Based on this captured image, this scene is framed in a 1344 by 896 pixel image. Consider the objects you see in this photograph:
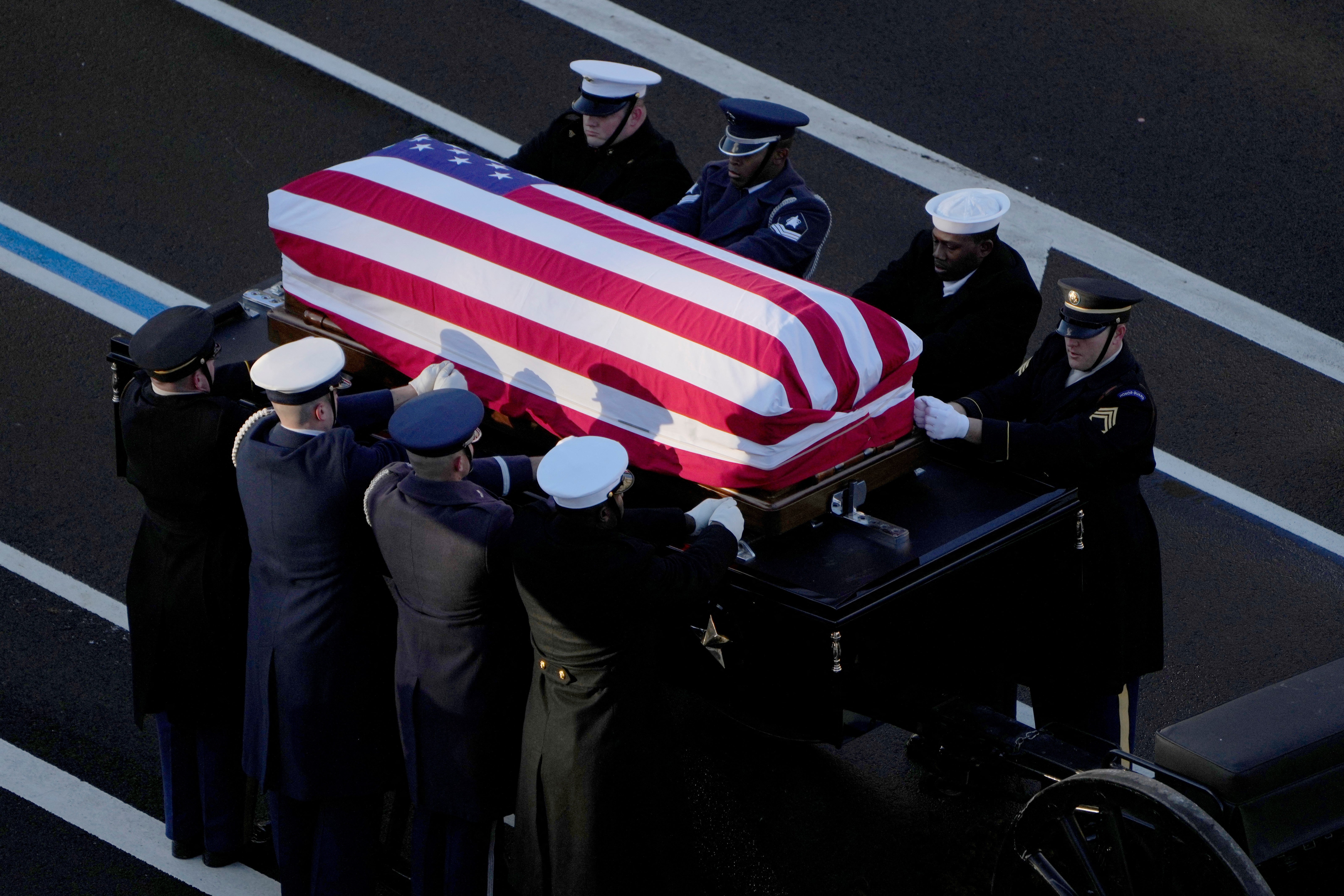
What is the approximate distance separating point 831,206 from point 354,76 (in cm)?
280

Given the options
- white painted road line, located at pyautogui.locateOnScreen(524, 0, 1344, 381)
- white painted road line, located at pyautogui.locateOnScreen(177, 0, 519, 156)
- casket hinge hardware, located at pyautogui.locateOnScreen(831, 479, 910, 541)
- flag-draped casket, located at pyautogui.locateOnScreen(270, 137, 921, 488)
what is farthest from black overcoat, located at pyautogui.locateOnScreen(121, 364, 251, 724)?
white painted road line, located at pyautogui.locateOnScreen(524, 0, 1344, 381)

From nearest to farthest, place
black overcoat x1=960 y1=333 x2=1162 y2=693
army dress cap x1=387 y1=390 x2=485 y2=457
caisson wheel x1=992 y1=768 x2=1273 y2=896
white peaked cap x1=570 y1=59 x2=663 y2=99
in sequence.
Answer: caisson wheel x1=992 y1=768 x2=1273 y2=896 < army dress cap x1=387 y1=390 x2=485 y2=457 < black overcoat x1=960 y1=333 x2=1162 y2=693 < white peaked cap x1=570 y1=59 x2=663 y2=99

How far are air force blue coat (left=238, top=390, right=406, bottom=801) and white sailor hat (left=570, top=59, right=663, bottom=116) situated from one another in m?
2.10

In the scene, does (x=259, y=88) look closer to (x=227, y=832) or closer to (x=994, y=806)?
(x=227, y=832)

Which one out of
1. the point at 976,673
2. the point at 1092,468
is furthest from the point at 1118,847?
the point at 1092,468

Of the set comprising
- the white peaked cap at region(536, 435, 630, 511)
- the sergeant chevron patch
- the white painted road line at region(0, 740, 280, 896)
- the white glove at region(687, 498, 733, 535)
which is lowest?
the white painted road line at region(0, 740, 280, 896)

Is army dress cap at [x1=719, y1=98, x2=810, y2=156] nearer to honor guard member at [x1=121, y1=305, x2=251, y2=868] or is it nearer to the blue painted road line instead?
honor guard member at [x1=121, y1=305, x2=251, y2=868]

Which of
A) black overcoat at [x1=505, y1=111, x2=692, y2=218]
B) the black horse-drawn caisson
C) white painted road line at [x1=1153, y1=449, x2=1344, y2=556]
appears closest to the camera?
the black horse-drawn caisson

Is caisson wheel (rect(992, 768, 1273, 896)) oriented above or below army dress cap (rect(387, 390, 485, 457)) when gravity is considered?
below

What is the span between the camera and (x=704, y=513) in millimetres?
3824

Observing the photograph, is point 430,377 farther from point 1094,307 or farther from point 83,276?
point 83,276

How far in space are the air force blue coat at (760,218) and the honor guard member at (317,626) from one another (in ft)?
4.37

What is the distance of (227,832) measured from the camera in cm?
436

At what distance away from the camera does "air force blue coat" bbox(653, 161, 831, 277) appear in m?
4.85
